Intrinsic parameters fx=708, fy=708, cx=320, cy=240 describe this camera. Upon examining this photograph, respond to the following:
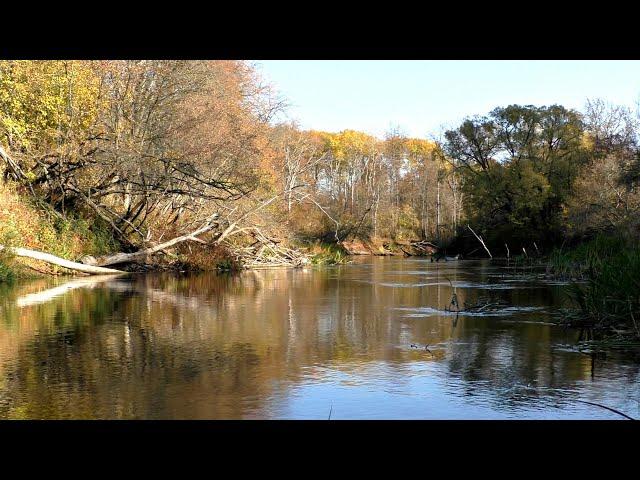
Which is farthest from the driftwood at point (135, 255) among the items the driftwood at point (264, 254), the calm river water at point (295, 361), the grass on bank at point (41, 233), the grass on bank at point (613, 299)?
the grass on bank at point (613, 299)

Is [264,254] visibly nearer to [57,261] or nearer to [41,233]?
[41,233]

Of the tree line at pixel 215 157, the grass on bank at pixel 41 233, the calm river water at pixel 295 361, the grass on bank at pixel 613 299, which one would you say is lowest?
the calm river water at pixel 295 361

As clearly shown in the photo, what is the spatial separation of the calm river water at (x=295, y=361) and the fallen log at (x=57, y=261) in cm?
402

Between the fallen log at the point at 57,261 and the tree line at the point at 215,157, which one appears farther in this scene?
the tree line at the point at 215,157

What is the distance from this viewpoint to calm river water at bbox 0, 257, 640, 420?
671 cm

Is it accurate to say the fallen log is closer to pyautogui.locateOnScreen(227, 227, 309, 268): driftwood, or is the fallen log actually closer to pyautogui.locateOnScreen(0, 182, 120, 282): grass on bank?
pyautogui.locateOnScreen(0, 182, 120, 282): grass on bank

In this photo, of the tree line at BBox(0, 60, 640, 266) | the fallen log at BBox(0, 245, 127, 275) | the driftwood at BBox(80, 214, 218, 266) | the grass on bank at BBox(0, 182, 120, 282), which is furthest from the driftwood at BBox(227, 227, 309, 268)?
the fallen log at BBox(0, 245, 127, 275)

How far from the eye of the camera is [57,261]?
22.6 metres

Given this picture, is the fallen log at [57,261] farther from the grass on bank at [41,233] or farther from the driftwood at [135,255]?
the driftwood at [135,255]

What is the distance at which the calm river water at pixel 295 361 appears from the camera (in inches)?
264

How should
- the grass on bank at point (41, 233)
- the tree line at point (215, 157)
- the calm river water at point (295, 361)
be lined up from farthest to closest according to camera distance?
the tree line at point (215, 157) → the grass on bank at point (41, 233) → the calm river water at point (295, 361)

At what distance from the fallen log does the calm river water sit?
13.2 feet

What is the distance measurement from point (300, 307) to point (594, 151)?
35.2m

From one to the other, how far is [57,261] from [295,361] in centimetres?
1573
